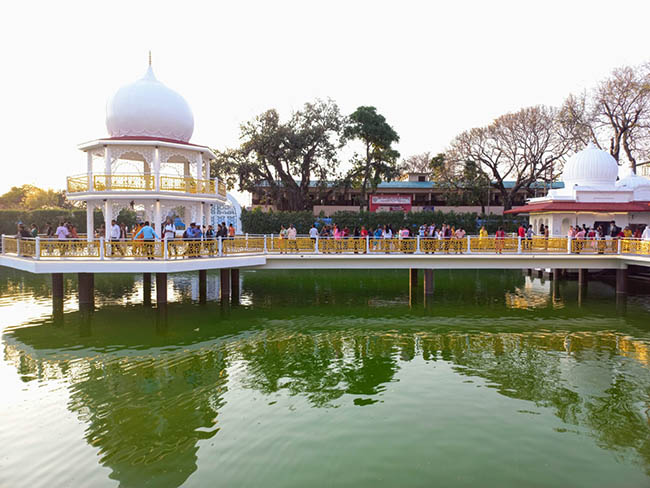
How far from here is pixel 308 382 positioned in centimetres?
1188

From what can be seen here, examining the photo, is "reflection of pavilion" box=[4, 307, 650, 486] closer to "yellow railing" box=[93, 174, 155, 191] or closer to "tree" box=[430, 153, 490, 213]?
"yellow railing" box=[93, 174, 155, 191]

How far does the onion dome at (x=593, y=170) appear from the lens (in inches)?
1214

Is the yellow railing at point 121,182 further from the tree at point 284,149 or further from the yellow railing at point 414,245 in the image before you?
the tree at point 284,149

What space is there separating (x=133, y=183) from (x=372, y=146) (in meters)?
28.5

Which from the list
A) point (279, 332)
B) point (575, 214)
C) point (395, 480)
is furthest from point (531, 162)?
point (395, 480)

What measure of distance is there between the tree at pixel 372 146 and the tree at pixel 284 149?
156 centimetres

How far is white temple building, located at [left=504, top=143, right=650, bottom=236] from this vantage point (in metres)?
28.3

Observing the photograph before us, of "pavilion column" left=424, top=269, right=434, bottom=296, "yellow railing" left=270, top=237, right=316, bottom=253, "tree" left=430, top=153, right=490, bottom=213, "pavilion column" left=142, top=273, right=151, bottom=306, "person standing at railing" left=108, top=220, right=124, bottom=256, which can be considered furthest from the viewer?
"tree" left=430, top=153, right=490, bottom=213

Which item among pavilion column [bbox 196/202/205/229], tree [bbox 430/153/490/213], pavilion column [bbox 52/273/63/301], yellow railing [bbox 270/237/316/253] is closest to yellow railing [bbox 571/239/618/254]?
yellow railing [bbox 270/237/316/253]

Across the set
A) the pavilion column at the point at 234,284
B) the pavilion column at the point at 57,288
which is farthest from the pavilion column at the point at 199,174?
the pavilion column at the point at 57,288

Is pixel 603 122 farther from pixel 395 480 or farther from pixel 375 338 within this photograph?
pixel 395 480

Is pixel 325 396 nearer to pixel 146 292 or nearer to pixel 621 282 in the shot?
pixel 146 292

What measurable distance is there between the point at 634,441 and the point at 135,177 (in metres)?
18.7

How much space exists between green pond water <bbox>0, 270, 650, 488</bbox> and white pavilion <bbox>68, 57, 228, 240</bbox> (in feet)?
15.8
